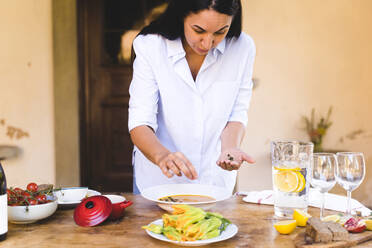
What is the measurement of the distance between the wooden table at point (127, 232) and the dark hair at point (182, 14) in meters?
0.73

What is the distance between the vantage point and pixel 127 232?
4.68 feet

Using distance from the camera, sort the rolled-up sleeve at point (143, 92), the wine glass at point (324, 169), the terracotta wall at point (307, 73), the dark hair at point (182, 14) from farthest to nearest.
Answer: the terracotta wall at point (307, 73) < the rolled-up sleeve at point (143, 92) < the dark hair at point (182, 14) < the wine glass at point (324, 169)

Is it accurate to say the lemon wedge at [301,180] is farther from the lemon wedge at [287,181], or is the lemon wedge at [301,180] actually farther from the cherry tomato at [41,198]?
the cherry tomato at [41,198]

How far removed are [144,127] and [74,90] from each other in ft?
9.56

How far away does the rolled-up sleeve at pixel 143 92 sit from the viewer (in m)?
2.05

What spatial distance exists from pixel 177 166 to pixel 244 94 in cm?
72

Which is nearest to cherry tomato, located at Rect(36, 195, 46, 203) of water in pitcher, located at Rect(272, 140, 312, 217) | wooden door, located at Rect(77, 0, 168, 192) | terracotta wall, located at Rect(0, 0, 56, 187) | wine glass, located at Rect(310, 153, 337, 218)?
water in pitcher, located at Rect(272, 140, 312, 217)

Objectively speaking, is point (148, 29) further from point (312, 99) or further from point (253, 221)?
point (312, 99)

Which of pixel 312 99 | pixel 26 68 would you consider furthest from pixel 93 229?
pixel 312 99

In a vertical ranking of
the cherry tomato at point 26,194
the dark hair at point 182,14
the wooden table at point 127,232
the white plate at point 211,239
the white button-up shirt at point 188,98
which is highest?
the dark hair at point 182,14

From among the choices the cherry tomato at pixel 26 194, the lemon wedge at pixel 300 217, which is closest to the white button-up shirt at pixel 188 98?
the cherry tomato at pixel 26 194

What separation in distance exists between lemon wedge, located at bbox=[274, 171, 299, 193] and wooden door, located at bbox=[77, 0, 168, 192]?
3.41m

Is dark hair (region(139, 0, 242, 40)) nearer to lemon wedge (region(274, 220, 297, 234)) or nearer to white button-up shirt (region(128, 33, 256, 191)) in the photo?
white button-up shirt (region(128, 33, 256, 191))

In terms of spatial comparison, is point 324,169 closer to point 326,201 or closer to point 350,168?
point 350,168
